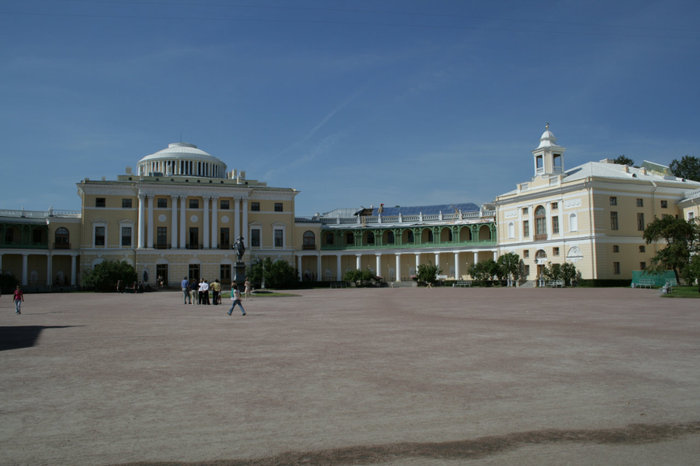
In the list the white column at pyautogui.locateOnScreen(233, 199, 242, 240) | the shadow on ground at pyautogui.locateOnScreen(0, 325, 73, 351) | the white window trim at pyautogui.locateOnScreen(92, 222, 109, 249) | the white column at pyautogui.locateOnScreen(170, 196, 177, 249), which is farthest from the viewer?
the white column at pyautogui.locateOnScreen(233, 199, 242, 240)

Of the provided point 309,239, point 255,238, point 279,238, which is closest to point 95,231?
point 255,238

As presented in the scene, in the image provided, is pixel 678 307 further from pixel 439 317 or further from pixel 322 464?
pixel 322 464

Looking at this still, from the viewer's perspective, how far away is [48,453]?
5.78 metres

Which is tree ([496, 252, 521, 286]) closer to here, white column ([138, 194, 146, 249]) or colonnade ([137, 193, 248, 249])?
colonnade ([137, 193, 248, 249])

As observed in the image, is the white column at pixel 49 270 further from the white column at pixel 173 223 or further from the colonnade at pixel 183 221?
the white column at pixel 173 223

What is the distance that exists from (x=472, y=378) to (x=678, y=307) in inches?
729

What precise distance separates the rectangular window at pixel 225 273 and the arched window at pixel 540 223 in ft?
118

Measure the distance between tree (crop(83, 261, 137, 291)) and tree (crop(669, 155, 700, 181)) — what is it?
234 ft

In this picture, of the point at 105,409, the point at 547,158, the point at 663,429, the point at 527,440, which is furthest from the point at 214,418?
the point at 547,158

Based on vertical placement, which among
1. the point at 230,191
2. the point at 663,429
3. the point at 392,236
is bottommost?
the point at 663,429

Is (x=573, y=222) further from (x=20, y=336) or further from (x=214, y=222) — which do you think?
(x=20, y=336)

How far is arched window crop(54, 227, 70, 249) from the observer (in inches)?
2557

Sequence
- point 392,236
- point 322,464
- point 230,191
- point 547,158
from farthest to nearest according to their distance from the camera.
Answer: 1. point 392,236
2. point 230,191
3. point 547,158
4. point 322,464

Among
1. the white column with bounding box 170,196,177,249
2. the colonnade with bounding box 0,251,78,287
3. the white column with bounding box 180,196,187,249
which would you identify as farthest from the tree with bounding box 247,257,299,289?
the colonnade with bounding box 0,251,78,287
